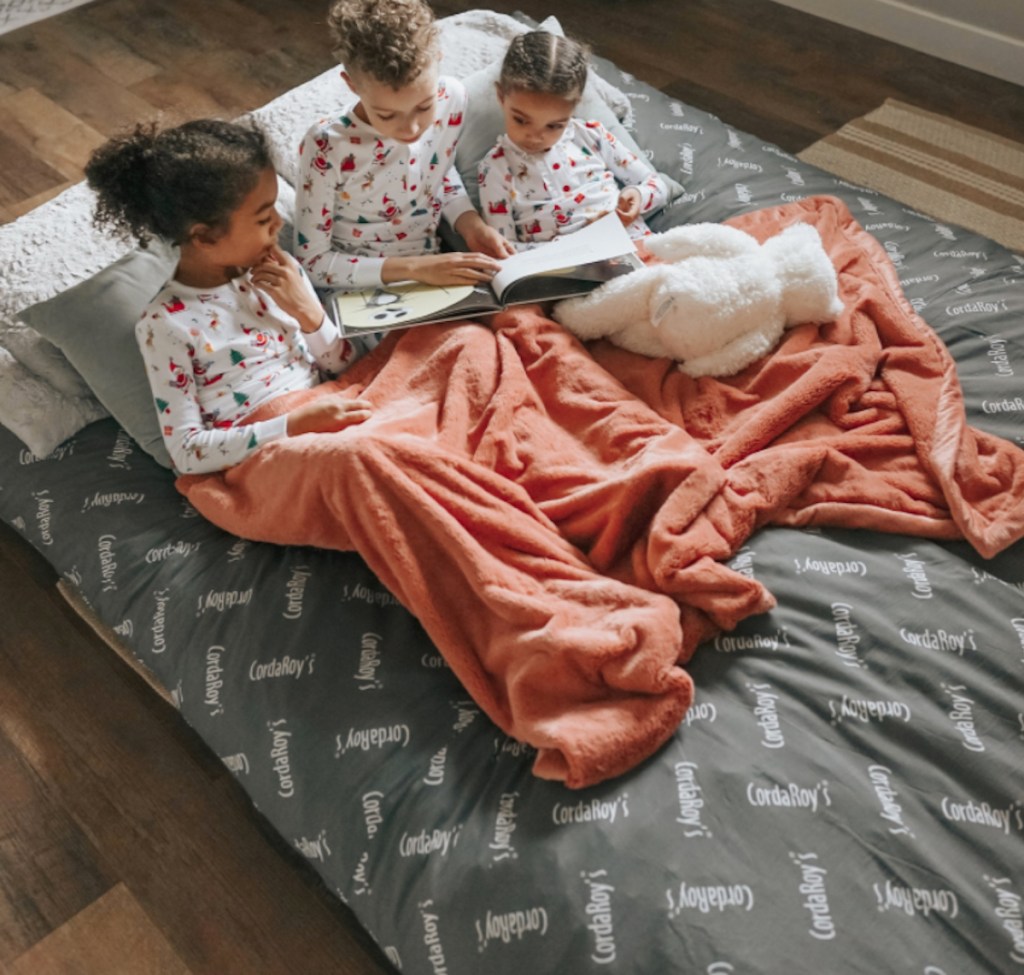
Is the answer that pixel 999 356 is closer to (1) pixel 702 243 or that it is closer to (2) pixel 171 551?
(1) pixel 702 243

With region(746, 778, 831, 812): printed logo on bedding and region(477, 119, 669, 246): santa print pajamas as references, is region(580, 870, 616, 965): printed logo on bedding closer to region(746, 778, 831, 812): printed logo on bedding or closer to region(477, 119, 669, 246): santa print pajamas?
region(746, 778, 831, 812): printed logo on bedding

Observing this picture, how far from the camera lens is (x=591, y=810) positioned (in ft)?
3.35

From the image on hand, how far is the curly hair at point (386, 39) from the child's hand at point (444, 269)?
270mm

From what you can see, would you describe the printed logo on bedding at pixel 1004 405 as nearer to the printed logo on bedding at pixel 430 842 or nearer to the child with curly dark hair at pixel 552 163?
the child with curly dark hair at pixel 552 163

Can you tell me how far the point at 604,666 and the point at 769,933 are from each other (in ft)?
1.02

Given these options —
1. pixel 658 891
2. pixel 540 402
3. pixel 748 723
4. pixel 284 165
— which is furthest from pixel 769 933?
pixel 284 165

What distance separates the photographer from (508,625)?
3.69 ft

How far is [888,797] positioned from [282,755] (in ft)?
2.31

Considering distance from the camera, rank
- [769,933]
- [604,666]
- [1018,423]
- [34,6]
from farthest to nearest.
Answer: [34,6], [1018,423], [604,666], [769,933]

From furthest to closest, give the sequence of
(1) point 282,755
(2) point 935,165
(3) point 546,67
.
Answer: (2) point 935,165
(3) point 546,67
(1) point 282,755

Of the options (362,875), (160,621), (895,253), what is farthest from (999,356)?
(160,621)

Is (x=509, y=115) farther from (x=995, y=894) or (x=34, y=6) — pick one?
(x=34, y=6)

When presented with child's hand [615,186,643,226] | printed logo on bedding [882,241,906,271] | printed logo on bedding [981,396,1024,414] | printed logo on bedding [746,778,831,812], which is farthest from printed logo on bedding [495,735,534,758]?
printed logo on bedding [882,241,906,271]

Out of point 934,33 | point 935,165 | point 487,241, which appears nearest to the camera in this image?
point 487,241
